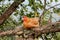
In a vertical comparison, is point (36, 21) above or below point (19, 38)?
above

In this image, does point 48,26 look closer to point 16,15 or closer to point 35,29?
point 35,29

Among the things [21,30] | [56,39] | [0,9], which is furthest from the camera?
[0,9]

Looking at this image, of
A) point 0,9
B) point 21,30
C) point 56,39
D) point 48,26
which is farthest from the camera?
point 0,9

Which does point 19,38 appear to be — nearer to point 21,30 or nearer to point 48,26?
point 21,30

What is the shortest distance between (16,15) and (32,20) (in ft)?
3.39

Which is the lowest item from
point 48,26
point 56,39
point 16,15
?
point 56,39

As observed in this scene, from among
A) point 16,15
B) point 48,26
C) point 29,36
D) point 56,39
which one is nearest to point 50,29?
point 48,26

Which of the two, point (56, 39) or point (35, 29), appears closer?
point (35, 29)

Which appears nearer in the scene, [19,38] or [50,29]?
[50,29]

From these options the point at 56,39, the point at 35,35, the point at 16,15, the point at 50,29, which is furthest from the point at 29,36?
the point at 16,15

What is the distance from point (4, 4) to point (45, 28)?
4.13ft

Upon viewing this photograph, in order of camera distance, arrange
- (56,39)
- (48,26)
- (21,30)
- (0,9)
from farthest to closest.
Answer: (0,9) → (56,39) → (21,30) → (48,26)

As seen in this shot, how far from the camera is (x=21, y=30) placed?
1.50 m

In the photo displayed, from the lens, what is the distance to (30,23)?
153cm
